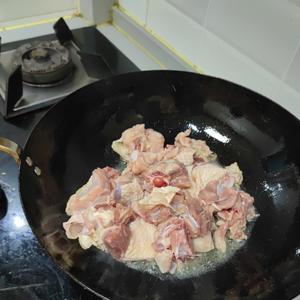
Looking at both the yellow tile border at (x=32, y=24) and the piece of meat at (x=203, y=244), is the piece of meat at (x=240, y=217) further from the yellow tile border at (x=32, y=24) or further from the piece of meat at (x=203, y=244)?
the yellow tile border at (x=32, y=24)

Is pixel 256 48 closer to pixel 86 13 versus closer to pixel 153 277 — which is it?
pixel 153 277

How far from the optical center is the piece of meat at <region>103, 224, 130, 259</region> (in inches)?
31.1

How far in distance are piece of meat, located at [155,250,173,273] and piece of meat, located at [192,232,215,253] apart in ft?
0.24

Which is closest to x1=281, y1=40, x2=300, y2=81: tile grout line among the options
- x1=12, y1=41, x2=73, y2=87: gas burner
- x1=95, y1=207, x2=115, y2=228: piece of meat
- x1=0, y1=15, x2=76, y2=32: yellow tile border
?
x1=95, y1=207, x2=115, y2=228: piece of meat

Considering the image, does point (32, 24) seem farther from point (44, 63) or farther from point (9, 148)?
point (9, 148)

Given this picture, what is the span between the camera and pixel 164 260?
2.61ft

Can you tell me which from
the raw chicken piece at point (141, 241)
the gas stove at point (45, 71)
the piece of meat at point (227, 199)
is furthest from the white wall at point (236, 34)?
the raw chicken piece at point (141, 241)

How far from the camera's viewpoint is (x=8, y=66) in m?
1.23

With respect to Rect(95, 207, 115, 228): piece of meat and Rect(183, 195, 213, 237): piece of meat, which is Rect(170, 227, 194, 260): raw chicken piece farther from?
Rect(95, 207, 115, 228): piece of meat

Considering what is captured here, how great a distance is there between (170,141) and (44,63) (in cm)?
52

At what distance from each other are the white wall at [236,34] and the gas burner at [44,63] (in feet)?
1.36

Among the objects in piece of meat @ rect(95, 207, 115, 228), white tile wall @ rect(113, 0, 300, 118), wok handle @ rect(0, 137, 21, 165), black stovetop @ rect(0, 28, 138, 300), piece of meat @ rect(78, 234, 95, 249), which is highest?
white tile wall @ rect(113, 0, 300, 118)

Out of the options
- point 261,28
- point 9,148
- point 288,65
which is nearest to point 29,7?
point 9,148

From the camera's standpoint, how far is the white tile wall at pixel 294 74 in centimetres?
94
